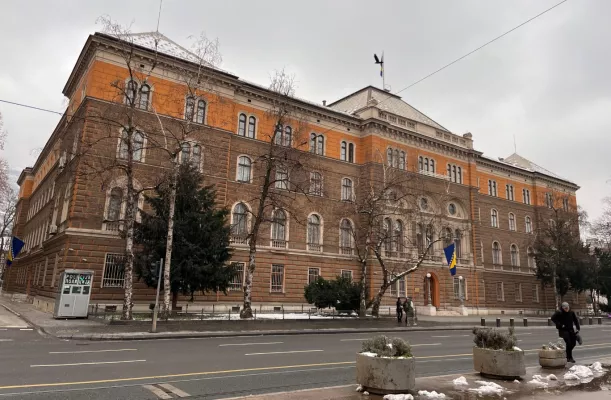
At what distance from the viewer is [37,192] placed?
4956 cm

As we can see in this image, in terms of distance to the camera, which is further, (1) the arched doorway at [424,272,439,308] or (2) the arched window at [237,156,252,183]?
(1) the arched doorway at [424,272,439,308]

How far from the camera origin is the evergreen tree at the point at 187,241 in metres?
Result: 24.2

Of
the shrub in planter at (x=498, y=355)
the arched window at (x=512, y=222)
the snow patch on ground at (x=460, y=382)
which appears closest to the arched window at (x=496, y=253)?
the arched window at (x=512, y=222)

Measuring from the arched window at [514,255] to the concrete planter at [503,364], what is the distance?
49.3 m

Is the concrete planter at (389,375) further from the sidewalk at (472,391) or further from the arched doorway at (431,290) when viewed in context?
the arched doorway at (431,290)

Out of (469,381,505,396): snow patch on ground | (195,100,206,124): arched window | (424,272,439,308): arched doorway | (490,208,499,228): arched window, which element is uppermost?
(195,100,206,124): arched window

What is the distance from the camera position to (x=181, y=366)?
10289mm

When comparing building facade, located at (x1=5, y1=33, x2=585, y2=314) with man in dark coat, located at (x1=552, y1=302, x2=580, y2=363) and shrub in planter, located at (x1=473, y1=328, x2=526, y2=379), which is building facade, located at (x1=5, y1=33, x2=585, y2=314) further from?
shrub in planter, located at (x1=473, y1=328, x2=526, y2=379)

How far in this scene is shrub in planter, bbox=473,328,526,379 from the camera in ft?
28.7

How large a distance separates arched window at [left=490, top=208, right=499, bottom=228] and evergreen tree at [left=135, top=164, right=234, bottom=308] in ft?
124

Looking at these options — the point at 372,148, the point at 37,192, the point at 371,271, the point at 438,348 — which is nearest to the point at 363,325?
the point at 438,348

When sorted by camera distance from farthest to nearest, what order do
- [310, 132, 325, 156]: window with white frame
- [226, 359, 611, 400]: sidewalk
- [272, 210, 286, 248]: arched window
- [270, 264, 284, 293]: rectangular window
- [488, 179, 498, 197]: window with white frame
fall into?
[488, 179, 498, 197]: window with white frame → [310, 132, 325, 156]: window with white frame → [272, 210, 286, 248]: arched window → [270, 264, 284, 293]: rectangular window → [226, 359, 611, 400]: sidewalk

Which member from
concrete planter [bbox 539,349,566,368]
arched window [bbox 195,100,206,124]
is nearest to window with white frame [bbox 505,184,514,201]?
arched window [bbox 195,100,206,124]

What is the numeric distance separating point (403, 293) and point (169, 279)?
24915mm
